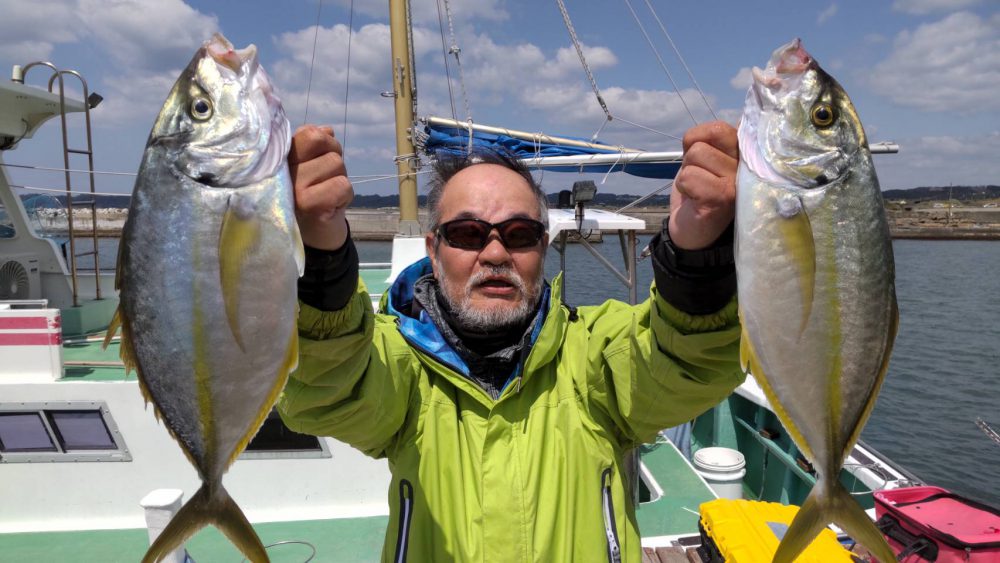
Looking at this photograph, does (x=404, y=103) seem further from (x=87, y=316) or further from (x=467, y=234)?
(x=467, y=234)

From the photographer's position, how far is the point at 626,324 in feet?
6.30

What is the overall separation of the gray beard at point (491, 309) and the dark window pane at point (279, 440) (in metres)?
3.48

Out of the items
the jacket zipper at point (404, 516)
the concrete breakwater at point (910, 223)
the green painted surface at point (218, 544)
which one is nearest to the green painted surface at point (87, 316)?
the green painted surface at point (218, 544)

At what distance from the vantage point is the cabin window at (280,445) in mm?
4984

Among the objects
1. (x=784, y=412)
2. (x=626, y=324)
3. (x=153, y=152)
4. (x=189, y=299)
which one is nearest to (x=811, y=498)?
(x=784, y=412)

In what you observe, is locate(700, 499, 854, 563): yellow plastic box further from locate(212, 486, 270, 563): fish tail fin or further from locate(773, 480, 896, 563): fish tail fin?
locate(212, 486, 270, 563): fish tail fin

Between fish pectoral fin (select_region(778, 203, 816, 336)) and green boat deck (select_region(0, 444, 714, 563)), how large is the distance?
3.55m

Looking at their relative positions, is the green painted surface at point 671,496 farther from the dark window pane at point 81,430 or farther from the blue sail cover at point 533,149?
the dark window pane at point 81,430

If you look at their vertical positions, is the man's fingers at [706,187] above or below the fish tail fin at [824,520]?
above

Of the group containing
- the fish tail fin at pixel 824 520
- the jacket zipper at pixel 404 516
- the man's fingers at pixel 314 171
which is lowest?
the jacket zipper at pixel 404 516

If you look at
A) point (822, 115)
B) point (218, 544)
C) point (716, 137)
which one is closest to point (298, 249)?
point (716, 137)

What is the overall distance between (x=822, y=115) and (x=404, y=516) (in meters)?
1.59

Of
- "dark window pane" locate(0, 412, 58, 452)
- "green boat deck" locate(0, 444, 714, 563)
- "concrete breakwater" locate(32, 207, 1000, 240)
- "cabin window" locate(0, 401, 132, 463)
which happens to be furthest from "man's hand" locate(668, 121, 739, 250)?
"concrete breakwater" locate(32, 207, 1000, 240)

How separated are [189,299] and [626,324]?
1257 millimetres
